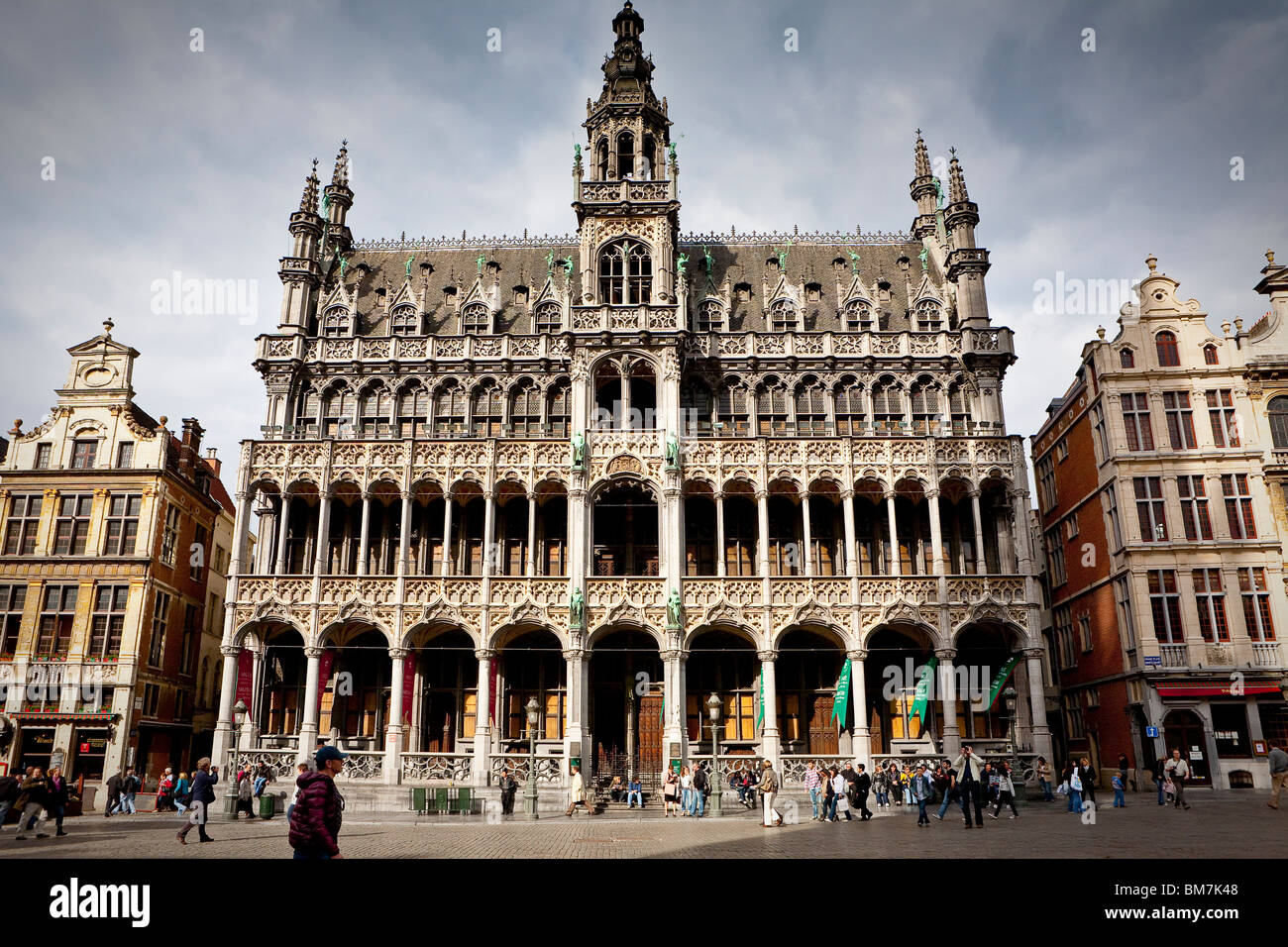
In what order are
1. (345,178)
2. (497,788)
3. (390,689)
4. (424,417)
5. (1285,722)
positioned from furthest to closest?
(345,178)
(424,417)
(390,689)
(1285,722)
(497,788)

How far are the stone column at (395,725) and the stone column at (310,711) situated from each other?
2759mm

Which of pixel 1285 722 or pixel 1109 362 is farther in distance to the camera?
pixel 1109 362

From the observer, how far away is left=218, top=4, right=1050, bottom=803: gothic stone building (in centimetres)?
3600

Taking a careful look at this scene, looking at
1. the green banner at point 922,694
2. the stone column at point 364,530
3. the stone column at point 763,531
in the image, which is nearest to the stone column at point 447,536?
the stone column at point 364,530

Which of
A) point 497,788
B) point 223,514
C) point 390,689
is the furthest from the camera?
point 223,514

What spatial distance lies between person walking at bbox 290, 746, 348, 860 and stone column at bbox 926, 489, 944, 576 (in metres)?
29.6

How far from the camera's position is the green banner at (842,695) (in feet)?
113

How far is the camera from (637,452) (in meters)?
38.1

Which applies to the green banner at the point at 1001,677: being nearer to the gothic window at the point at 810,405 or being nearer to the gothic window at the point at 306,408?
the gothic window at the point at 810,405

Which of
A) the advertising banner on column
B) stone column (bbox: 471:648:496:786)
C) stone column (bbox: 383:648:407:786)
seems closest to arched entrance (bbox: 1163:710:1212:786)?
stone column (bbox: 471:648:496:786)

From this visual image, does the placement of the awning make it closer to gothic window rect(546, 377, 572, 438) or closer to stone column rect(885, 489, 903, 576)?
stone column rect(885, 489, 903, 576)

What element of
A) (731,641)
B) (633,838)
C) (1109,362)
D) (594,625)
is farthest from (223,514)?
(1109,362)

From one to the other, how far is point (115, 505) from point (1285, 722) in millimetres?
51417
